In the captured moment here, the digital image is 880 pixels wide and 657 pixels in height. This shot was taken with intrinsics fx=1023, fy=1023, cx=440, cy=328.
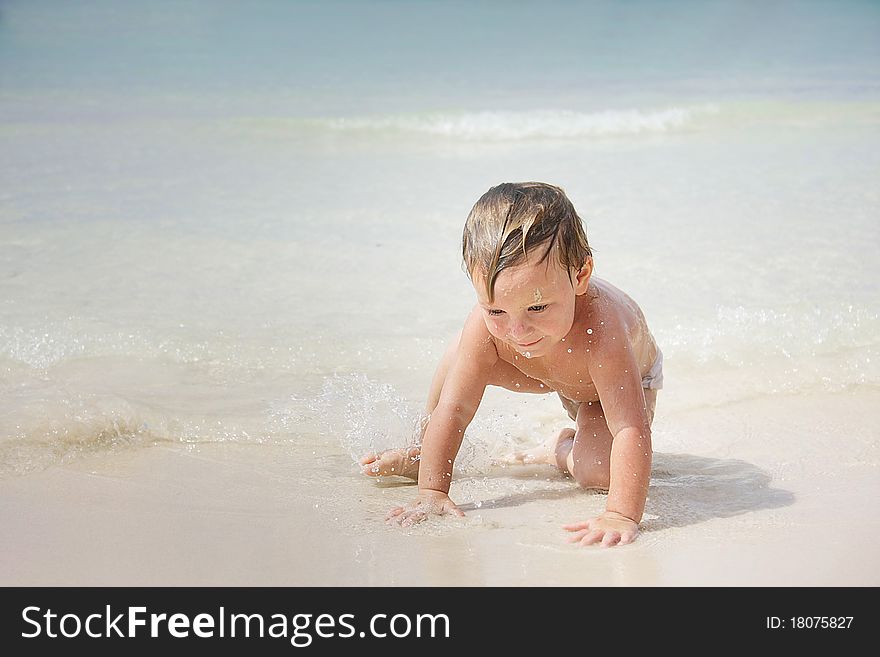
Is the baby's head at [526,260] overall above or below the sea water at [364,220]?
below

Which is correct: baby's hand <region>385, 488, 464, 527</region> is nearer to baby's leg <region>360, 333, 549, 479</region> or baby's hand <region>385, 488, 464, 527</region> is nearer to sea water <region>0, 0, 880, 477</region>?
baby's leg <region>360, 333, 549, 479</region>

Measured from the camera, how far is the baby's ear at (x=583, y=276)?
7.05ft

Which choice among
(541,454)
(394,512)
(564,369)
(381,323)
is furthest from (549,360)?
(381,323)

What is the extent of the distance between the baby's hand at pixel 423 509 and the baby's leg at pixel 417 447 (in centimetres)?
19

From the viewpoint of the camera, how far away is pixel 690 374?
3.23 metres

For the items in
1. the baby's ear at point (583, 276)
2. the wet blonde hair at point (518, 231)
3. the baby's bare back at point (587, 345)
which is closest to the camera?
the wet blonde hair at point (518, 231)

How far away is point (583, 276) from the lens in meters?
2.16

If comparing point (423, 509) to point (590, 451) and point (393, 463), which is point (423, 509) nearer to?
point (393, 463)

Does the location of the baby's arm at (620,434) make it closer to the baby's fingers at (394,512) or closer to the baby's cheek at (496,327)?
the baby's cheek at (496,327)

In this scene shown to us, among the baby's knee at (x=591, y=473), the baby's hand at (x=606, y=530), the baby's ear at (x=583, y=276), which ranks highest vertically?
the baby's ear at (x=583, y=276)

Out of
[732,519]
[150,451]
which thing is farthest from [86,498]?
[732,519]

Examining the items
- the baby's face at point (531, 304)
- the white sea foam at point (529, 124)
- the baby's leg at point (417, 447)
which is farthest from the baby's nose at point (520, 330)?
the white sea foam at point (529, 124)

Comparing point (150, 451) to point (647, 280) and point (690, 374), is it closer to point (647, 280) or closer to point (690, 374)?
point (690, 374)

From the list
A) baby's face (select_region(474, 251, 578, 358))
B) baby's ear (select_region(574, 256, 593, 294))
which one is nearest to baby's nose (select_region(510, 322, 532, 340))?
baby's face (select_region(474, 251, 578, 358))
